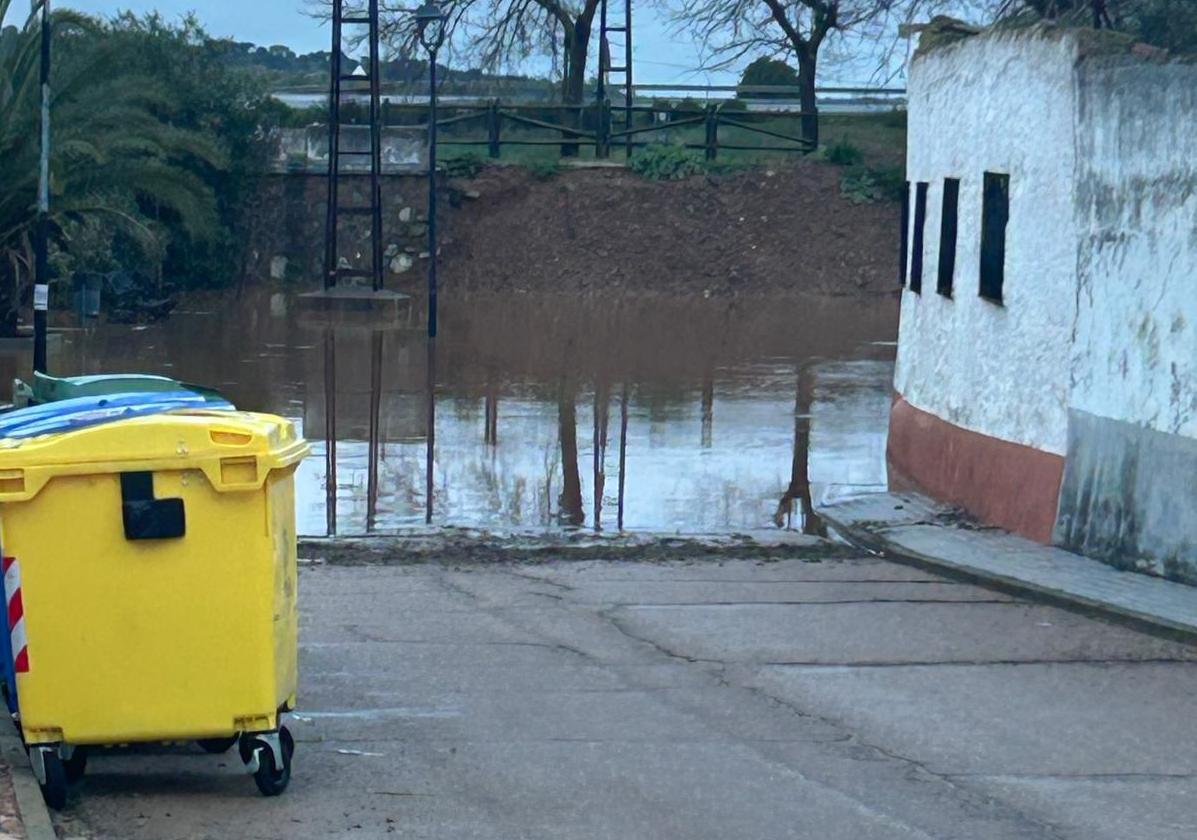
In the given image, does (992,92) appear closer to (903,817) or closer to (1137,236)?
(1137,236)

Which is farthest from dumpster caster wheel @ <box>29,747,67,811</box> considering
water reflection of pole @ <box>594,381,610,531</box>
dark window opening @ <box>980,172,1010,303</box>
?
dark window opening @ <box>980,172,1010,303</box>

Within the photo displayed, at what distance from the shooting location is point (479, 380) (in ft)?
74.4

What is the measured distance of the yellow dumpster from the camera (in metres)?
6.28

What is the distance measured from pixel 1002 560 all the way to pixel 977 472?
220cm

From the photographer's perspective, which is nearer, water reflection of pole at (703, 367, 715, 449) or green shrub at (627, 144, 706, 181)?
water reflection of pole at (703, 367, 715, 449)

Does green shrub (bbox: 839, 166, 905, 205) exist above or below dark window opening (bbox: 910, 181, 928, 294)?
above

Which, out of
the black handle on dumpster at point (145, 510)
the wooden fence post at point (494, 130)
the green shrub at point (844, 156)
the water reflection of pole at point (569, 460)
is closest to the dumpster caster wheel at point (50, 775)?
the black handle on dumpster at point (145, 510)

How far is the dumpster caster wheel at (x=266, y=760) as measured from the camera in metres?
6.45

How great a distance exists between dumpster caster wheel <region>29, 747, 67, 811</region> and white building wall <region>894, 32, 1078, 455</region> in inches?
298

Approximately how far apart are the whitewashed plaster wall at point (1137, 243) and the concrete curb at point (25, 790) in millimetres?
6789

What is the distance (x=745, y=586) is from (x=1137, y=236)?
3.23m

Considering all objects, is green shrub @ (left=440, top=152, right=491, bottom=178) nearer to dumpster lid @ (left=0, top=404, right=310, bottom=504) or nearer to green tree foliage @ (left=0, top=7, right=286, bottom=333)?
green tree foliage @ (left=0, top=7, right=286, bottom=333)

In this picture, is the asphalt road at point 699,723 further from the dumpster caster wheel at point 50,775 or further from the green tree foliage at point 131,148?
the green tree foliage at point 131,148

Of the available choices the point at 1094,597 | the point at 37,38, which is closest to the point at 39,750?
the point at 1094,597
